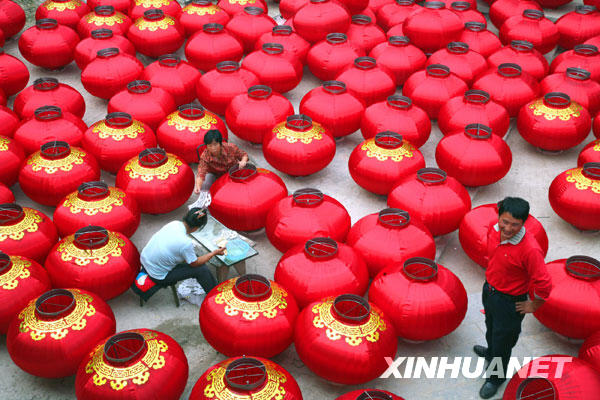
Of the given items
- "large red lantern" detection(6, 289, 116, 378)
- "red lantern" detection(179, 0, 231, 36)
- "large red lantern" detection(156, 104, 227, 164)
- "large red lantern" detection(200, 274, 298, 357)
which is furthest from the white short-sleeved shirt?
"red lantern" detection(179, 0, 231, 36)

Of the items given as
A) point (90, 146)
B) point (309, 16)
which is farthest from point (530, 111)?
point (90, 146)

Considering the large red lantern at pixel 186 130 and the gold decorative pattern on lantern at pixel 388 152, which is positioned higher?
the gold decorative pattern on lantern at pixel 388 152

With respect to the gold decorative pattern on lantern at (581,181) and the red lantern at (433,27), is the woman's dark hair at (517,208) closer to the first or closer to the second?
the gold decorative pattern on lantern at (581,181)

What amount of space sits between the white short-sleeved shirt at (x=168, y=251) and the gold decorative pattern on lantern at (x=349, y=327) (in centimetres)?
128

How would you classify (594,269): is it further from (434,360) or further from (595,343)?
(434,360)

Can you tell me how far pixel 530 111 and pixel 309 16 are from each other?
13.0ft

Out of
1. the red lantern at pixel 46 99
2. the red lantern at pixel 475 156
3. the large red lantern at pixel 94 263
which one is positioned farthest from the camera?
the red lantern at pixel 46 99

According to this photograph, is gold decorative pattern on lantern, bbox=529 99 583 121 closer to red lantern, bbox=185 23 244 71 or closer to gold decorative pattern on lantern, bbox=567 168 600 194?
gold decorative pattern on lantern, bbox=567 168 600 194

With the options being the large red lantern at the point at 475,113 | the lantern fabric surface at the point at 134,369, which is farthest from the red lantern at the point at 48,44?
the lantern fabric surface at the point at 134,369

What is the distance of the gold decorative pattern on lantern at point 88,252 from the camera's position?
208 inches

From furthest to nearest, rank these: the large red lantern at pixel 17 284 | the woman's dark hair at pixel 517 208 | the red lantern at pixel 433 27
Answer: the red lantern at pixel 433 27 < the large red lantern at pixel 17 284 < the woman's dark hair at pixel 517 208

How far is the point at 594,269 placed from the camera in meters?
5.16

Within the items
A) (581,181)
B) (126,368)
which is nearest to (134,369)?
(126,368)

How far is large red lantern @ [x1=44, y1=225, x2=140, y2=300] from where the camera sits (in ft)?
17.2
